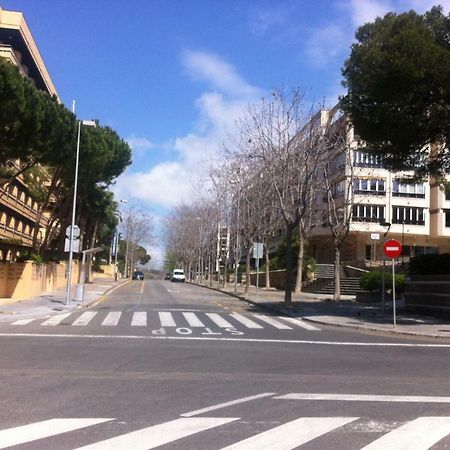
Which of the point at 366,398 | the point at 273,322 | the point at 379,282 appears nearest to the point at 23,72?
the point at 379,282

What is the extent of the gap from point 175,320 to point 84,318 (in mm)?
3280

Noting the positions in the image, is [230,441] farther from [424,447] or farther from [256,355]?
[256,355]

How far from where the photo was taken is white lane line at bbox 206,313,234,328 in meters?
20.3

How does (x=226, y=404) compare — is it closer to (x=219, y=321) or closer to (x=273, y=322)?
(x=219, y=321)

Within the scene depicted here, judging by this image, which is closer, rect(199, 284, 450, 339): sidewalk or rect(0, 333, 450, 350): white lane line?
rect(0, 333, 450, 350): white lane line

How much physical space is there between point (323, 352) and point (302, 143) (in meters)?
19.1

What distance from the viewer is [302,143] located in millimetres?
31656

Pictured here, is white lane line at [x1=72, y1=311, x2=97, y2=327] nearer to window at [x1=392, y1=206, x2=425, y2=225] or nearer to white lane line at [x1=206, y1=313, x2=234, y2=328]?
white lane line at [x1=206, y1=313, x2=234, y2=328]

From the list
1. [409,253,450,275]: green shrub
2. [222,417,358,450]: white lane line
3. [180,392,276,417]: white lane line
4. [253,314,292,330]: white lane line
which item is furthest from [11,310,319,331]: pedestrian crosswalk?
[222,417,358,450]: white lane line

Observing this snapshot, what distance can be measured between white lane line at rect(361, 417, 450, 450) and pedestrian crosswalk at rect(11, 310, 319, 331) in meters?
12.3

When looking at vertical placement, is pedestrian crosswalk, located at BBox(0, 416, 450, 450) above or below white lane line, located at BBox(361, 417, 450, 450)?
below

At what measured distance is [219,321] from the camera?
2178 centimetres

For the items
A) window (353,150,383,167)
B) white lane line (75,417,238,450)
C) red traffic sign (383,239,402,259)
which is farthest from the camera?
window (353,150,383,167)

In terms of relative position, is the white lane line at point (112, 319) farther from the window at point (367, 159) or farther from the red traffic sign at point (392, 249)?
the window at point (367, 159)
